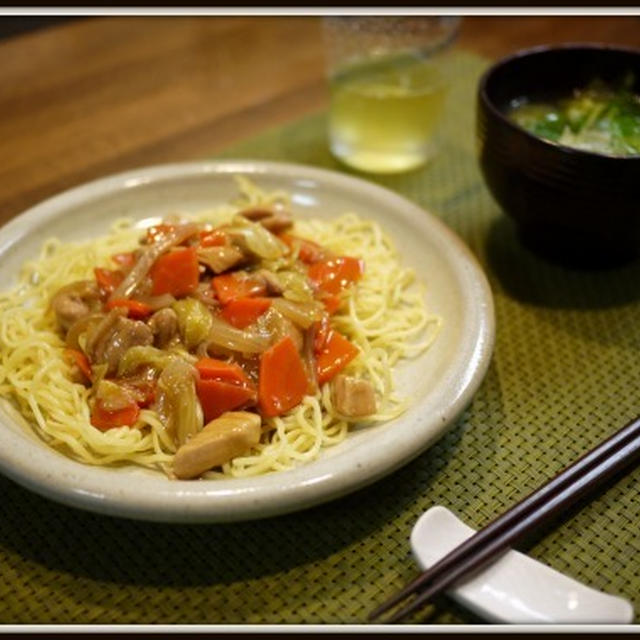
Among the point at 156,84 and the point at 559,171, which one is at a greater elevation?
the point at 559,171

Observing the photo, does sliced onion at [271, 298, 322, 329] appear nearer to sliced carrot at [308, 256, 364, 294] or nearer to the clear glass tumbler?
sliced carrot at [308, 256, 364, 294]

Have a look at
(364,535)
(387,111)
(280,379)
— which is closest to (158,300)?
(280,379)

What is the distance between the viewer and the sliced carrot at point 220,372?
2191 mm

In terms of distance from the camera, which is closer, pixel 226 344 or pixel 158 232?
pixel 226 344

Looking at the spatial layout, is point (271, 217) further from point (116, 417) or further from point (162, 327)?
point (116, 417)

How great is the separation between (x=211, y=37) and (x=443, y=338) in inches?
129

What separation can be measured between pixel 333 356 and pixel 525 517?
0.75m

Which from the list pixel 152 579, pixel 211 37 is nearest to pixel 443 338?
pixel 152 579

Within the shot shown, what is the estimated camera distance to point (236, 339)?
2316 mm

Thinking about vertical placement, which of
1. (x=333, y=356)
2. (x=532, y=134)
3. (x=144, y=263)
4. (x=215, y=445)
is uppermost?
(x=532, y=134)

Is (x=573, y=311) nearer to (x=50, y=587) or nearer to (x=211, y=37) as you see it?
(x=50, y=587)

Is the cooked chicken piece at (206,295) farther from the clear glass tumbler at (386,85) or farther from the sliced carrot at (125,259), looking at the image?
the clear glass tumbler at (386,85)

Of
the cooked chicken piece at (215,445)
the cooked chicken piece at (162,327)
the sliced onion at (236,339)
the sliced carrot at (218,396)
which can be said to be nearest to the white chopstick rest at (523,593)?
the cooked chicken piece at (215,445)

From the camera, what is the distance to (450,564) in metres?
1.79
